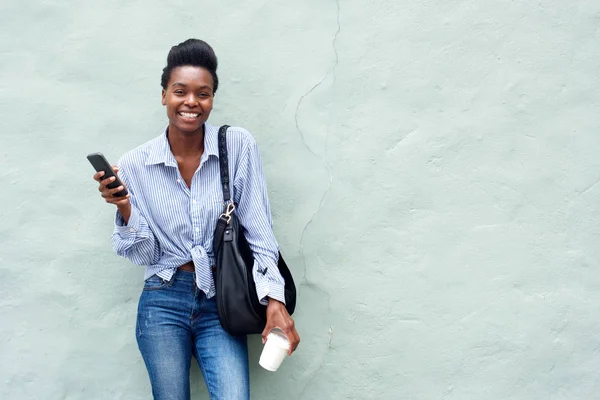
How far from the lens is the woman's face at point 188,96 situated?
8.09 ft

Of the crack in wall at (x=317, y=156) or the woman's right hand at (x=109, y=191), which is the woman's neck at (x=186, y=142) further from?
the crack in wall at (x=317, y=156)

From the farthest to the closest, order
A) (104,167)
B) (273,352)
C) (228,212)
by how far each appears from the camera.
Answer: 1. (228,212)
2. (273,352)
3. (104,167)

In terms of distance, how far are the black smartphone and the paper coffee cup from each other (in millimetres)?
730

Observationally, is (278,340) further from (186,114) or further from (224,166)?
(186,114)

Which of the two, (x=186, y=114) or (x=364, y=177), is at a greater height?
(x=186, y=114)

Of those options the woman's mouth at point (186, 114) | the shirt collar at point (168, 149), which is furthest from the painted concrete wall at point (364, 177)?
the woman's mouth at point (186, 114)

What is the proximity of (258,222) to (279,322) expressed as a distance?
1.23 ft

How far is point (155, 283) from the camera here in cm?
255

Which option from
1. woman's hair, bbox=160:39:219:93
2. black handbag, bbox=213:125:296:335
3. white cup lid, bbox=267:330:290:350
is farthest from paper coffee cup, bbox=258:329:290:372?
woman's hair, bbox=160:39:219:93

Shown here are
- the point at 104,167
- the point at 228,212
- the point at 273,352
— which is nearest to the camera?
the point at 104,167

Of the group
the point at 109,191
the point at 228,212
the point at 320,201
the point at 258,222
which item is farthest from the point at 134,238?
the point at 320,201

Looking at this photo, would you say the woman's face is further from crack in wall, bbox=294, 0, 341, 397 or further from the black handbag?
crack in wall, bbox=294, 0, 341, 397

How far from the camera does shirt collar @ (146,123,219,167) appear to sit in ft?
8.30

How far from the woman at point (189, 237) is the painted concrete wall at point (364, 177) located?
1.09ft
